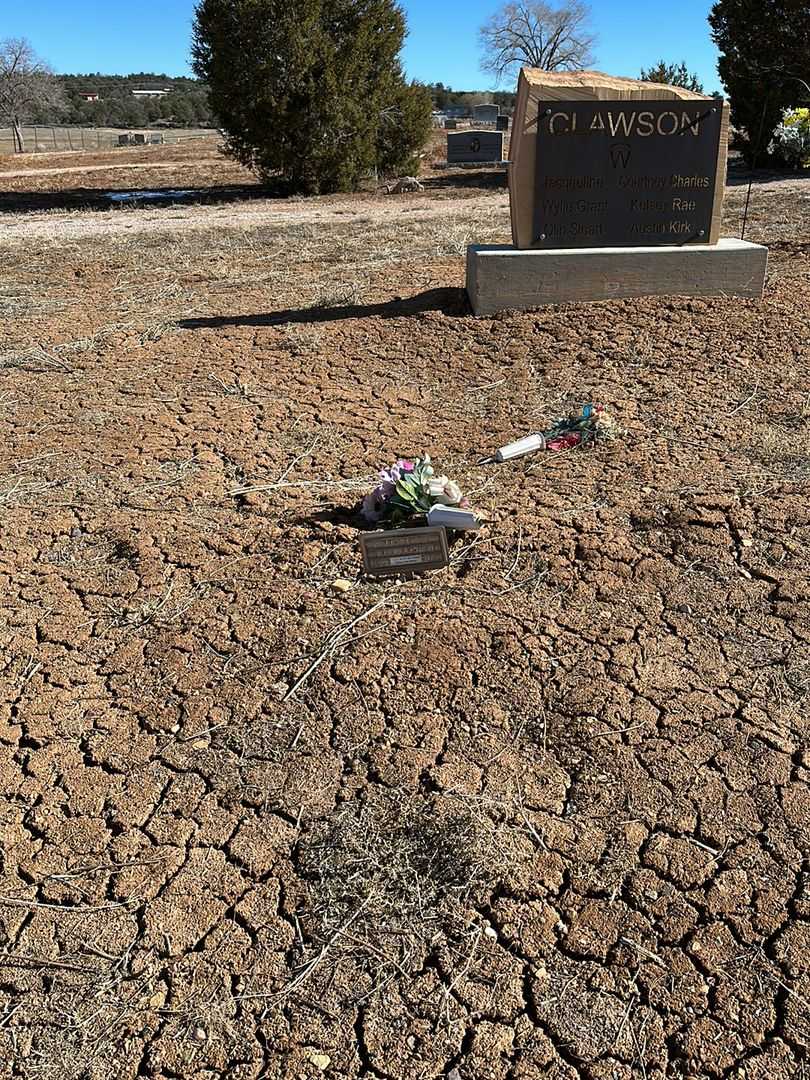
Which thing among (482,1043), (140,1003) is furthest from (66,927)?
(482,1043)

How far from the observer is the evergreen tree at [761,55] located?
53.4 ft

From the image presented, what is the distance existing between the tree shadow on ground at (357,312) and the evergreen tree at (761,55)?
12.6 m

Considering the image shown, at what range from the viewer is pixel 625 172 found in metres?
5.72

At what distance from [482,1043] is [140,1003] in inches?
28.5

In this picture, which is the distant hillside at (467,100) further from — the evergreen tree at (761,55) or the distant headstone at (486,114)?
the evergreen tree at (761,55)

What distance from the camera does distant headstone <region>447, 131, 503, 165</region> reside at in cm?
2175

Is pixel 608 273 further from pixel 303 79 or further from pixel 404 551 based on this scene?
pixel 303 79

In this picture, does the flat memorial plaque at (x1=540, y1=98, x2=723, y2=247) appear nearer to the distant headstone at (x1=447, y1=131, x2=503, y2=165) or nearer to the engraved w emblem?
the engraved w emblem

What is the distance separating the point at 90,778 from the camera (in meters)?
2.41

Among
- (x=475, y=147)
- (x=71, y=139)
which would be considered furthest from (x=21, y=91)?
(x=475, y=147)

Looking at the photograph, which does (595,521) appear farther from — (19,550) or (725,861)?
(19,550)

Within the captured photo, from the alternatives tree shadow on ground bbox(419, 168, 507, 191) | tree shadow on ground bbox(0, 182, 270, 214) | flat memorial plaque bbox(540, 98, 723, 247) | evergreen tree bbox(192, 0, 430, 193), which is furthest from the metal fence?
flat memorial plaque bbox(540, 98, 723, 247)

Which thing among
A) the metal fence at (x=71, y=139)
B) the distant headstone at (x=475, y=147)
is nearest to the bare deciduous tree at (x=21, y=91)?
the metal fence at (x=71, y=139)

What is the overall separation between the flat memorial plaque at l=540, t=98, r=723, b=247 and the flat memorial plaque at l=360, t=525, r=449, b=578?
332cm
